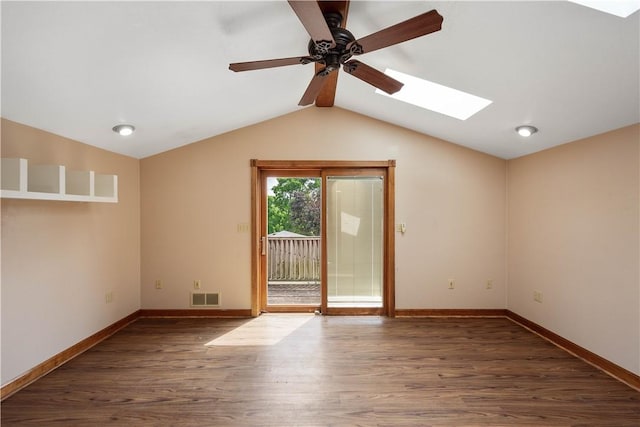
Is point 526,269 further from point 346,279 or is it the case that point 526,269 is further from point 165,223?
point 165,223

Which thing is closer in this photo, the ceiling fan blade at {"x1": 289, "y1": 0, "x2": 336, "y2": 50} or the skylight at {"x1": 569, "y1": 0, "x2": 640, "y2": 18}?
the ceiling fan blade at {"x1": 289, "y1": 0, "x2": 336, "y2": 50}

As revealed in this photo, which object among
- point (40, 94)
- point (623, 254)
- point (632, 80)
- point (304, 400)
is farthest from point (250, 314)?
point (632, 80)

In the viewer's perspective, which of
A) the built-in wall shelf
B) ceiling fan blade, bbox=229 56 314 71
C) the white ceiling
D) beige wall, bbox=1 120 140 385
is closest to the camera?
the white ceiling

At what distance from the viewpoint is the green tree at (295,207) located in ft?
13.3

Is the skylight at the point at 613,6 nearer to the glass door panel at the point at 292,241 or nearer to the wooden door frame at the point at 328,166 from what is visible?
the wooden door frame at the point at 328,166

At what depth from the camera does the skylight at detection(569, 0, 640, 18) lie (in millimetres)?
1455

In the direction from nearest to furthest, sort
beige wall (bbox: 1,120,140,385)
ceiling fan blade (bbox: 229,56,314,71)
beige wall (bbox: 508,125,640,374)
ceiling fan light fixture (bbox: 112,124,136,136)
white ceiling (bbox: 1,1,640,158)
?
white ceiling (bbox: 1,1,640,158) → ceiling fan blade (bbox: 229,56,314,71) → beige wall (bbox: 1,120,140,385) → beige wall (bbox: 508,125,640,374) → ceiling fan light fixture (bbox: 112,124,136,136)

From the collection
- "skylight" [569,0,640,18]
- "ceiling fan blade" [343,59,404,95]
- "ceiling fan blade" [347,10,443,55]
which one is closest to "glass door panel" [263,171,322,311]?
"ceiling fan blade" [343,59,404,95]

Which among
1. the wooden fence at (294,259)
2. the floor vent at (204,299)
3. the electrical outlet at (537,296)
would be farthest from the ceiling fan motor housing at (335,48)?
the electrical outlet at (537,296)

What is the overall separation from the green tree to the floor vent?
3.54ft

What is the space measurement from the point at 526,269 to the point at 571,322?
735mm

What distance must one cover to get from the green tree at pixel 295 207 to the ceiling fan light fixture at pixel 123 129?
170cm

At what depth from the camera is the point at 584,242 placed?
278 cm

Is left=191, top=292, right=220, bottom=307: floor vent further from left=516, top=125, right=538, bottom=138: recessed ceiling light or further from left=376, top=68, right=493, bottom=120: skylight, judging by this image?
A: left=516, top=125, right=538, bottom=138: recessed ceiling light
